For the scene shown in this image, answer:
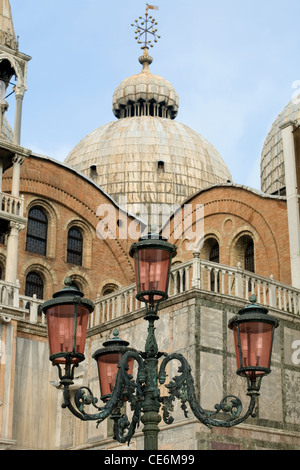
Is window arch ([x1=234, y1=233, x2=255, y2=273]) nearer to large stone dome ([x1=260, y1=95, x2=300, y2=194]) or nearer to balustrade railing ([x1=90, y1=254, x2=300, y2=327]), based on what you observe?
balustrade railing ([x1=90, y1=254, x2=300, y2=327])

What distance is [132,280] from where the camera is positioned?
2609cm

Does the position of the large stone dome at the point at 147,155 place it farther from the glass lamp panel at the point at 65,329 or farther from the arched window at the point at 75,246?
the glass lamp panel at the point at 65,329

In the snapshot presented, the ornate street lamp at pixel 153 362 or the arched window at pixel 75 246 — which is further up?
the arched window at pixel 75 246

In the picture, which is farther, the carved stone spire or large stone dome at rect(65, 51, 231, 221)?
large stone dome at rect(65, 51, 231, 221)

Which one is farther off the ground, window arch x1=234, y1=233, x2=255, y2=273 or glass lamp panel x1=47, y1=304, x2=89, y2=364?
window arch x1=234, y1=233, x2=255, y2=273

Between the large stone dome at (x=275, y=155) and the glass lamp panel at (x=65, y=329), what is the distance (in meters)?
24.4

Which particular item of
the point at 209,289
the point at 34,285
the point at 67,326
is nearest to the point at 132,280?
the point at 34,285

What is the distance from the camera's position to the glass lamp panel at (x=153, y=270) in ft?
27.9

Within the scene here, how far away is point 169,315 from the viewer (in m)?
16.7

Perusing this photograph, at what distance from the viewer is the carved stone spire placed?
21.8 meters

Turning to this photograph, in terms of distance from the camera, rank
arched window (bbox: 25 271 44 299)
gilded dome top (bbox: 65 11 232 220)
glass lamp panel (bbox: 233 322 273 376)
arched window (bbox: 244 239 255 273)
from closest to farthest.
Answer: glass lamp panel (bbox: 233 322 273 376) → arched window (bbox: 244 239 255 273) → arched window (bbox: 25 271 44 299) → gilded dome top (bbox: 65 11 232 220)

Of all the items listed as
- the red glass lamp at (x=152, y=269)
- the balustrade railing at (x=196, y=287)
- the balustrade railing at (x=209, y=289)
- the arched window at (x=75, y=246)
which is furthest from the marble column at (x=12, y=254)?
the red glass lamp at (x=152, y=269)

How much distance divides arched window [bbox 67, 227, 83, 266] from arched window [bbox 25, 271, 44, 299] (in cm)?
111

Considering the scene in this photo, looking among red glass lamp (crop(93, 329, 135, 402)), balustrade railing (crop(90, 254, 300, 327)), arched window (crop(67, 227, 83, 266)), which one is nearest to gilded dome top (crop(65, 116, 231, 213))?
arched window (crop(67, 227, 83, 266))
